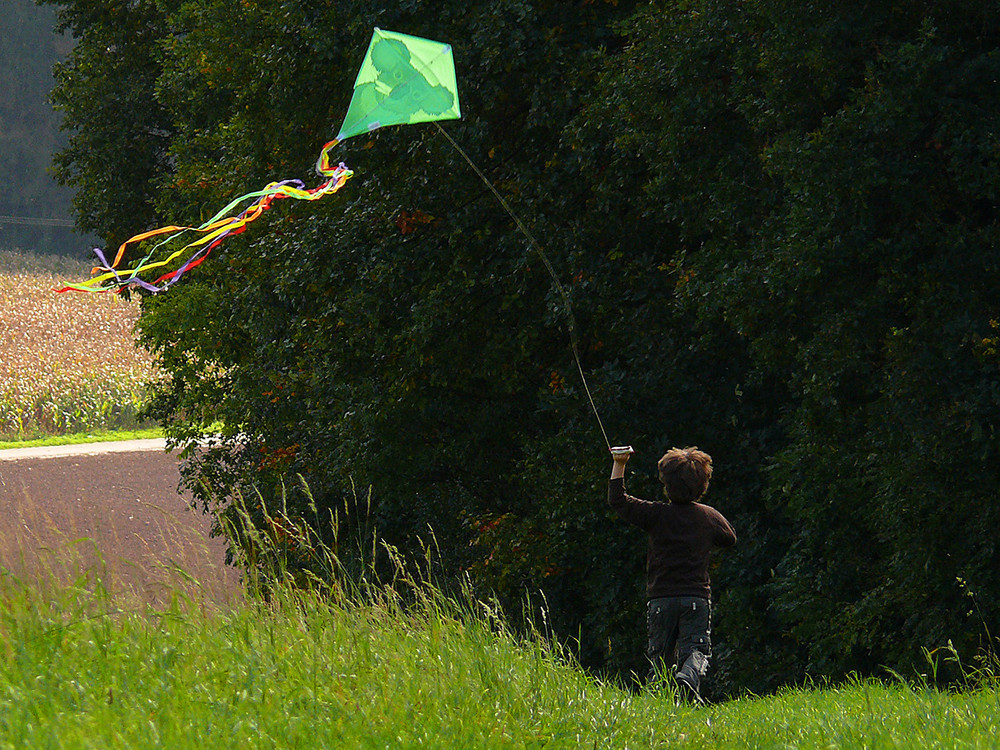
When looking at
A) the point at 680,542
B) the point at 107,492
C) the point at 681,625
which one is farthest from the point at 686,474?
the point at 107,492

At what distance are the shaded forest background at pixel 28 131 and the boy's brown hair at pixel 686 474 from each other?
67.3 m

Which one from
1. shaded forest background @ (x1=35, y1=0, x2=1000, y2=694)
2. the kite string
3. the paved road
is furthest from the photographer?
the paved road

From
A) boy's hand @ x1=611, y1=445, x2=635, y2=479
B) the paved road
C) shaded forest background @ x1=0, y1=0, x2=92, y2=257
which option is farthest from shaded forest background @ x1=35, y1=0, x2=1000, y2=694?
shaded forest background @ x1=0, y1=0, x2=92, y2=257

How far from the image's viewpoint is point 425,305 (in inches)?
410

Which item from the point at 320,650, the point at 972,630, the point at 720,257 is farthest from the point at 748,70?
the point at 320,650

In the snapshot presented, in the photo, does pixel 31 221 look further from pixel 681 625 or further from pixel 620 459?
pixel 681 625

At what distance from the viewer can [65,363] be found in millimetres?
31391

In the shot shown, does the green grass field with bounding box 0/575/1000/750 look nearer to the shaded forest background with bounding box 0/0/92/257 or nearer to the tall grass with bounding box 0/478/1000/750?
the tall grass with bounding box 0/478/1000/750

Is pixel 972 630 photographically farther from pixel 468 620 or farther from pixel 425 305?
pixel 425 305

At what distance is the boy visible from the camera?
6195 millimetres

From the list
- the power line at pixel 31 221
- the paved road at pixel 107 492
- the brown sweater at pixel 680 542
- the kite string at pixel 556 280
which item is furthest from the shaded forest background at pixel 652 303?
the power line at pixel 31 221

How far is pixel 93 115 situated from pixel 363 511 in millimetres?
8675

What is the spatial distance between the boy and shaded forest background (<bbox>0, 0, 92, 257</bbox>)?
221 ft

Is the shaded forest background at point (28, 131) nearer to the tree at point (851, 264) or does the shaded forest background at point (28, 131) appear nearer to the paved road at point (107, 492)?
the paved road at point (107, 492)
